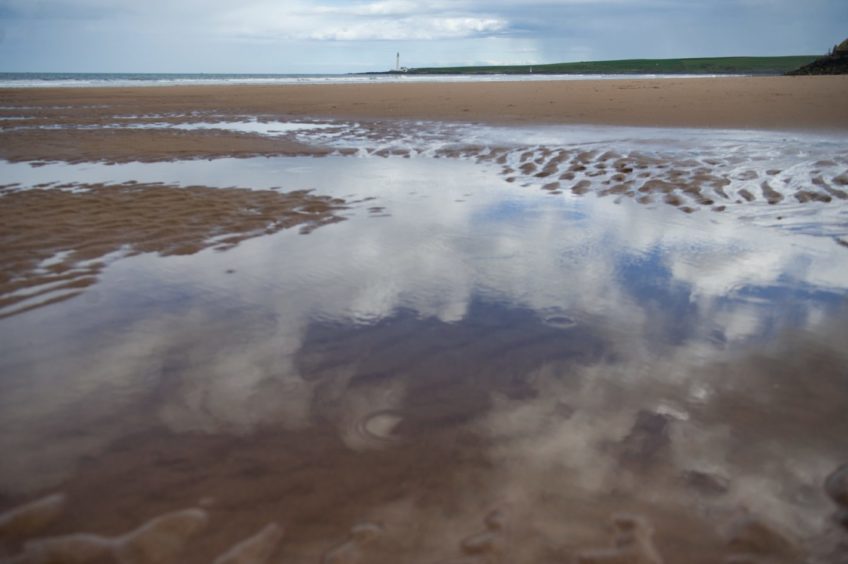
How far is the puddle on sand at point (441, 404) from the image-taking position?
1749 millimetres

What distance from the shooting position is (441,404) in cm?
240

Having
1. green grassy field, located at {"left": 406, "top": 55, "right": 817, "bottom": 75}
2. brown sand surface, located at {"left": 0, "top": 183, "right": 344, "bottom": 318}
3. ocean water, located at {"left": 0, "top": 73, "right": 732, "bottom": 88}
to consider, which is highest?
green grassy field, located at {"left": 406, "top": 55, "right": 817, "bottom": 75}

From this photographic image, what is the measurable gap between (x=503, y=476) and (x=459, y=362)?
85 cm

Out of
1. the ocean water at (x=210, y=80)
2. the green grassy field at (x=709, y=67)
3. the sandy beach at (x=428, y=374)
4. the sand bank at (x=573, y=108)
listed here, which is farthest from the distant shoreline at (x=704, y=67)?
the sandy beach at (x=428, y=374)

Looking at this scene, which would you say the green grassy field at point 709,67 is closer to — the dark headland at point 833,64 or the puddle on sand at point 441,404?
the dark headland at point 833,64

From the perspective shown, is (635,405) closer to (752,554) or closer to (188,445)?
(752,554)

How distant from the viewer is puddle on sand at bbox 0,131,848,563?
1749mm

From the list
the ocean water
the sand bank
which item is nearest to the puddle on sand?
the sand bank

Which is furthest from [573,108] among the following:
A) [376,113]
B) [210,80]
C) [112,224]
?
[210,80]

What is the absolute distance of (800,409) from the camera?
2309 mm

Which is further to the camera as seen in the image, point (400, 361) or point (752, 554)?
point (400, 361)

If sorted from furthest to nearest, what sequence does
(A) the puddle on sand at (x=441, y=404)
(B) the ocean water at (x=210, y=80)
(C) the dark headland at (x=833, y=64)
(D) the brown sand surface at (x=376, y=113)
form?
(B) the ocean water at (x=210, y=80)
(C) the dark headland at (x=833, y=64)
(D) the brown sand surface at (x=376, y=113)
(A) the puddle on sand at (x=441, y=404)

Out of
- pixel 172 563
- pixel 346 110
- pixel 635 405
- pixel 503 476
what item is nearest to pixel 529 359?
pixel 635 405

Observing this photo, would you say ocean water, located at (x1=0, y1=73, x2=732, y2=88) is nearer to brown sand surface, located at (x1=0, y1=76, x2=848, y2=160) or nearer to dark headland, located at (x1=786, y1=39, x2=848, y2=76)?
dark headland, located at (x1=786, y1=39, x2=848, y2=76)
